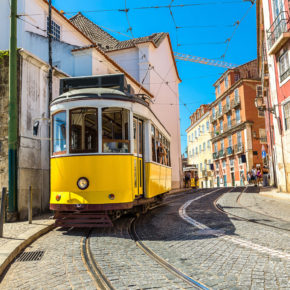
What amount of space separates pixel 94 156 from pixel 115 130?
2.50 feet

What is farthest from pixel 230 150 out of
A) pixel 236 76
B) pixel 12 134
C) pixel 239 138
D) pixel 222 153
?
pixel 12 134

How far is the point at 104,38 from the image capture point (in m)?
29.5

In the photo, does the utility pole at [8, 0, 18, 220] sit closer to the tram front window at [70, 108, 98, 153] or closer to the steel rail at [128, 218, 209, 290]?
the tram front window at [70, 108, 98, 153]

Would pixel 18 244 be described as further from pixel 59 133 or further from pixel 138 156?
pixel 138 156

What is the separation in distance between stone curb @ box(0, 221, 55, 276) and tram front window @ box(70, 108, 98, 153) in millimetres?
1874

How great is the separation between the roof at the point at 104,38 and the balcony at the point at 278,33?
37.7ft

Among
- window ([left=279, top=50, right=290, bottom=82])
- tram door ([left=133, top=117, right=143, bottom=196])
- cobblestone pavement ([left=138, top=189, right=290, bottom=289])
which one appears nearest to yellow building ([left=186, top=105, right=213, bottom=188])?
window ([left=279, top=50, right=290, bottom=82])

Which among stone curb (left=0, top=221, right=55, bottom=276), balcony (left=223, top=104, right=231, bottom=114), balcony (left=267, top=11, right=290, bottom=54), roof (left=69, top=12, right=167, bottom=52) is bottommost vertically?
stone curb (left=0, top=221, right=55, bottom=276)

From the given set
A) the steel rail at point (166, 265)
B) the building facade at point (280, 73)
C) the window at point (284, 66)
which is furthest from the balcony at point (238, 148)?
the steel rail at point (166, 265)

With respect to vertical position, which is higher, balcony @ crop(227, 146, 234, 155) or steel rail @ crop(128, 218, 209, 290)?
balcony @ crop(227, 146, 234, 155)

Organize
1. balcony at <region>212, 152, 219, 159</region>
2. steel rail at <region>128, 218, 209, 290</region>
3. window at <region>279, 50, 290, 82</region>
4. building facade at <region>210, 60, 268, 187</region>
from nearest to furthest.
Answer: steel rail at <region>128, 218, 209, 290</region> < window at <region>279, 50, 290, 82</region> < building facade at <region>210, 60, 268, 187</region> < balcony at <region>212, 152, 219, 159</region>

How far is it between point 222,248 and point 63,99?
15.3 feet

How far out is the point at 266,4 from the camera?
18.5 m

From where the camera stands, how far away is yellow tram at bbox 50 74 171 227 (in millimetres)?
6594
